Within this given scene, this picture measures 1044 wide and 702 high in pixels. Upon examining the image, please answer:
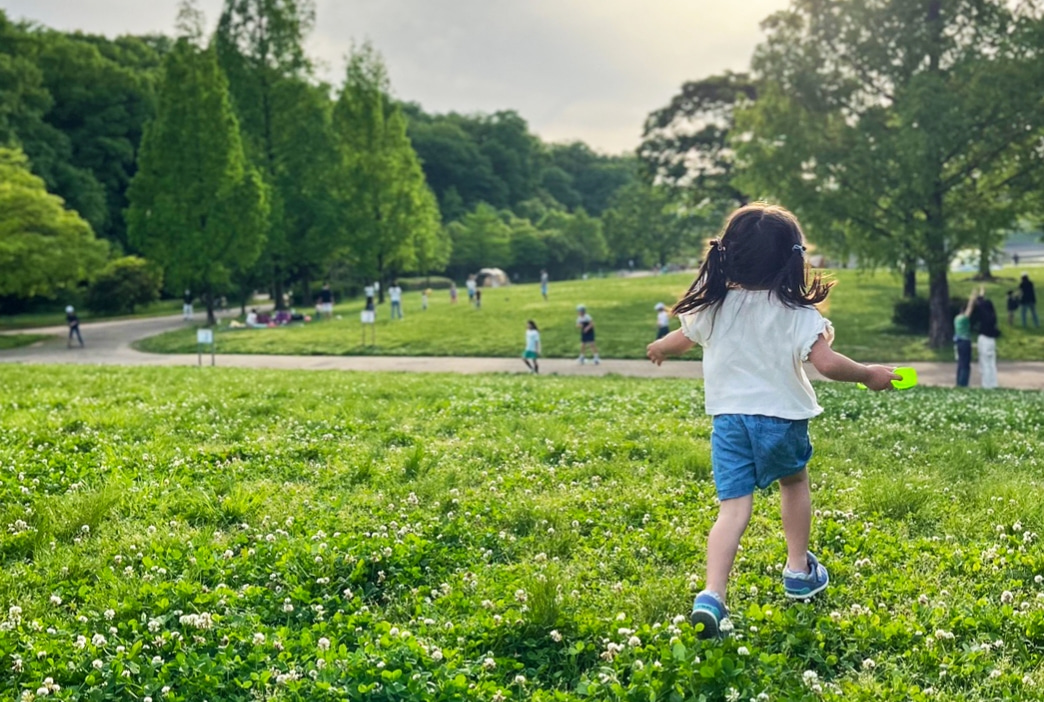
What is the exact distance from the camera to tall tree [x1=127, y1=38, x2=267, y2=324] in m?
42.4

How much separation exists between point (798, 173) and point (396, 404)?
21.2 metres

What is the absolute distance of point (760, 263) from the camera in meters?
4.23

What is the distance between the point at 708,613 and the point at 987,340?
1760 centimetres

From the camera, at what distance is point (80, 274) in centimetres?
4341

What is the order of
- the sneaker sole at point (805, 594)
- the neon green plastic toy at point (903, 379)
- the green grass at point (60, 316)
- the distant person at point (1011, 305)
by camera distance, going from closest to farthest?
the neon green plastic toy at point (903, 379) < the sneaker sole at point (805, 594) < the distant person at point (1011, 305) < the green grass at point (60, 316)

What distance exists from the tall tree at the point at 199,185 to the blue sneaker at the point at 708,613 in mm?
43016

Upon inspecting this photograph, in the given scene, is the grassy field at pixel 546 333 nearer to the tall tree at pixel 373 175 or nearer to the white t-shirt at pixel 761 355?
the tall tree at pixel 373 175

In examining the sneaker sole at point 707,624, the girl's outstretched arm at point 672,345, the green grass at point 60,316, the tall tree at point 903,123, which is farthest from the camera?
the green grass at point 60,316

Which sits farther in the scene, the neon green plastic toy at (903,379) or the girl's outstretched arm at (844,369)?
the neon green plastic toy at (903,379)

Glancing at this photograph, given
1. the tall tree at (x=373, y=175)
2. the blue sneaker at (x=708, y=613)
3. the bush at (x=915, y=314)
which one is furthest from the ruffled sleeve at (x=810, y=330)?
the tall tree at (x=373, y=175)

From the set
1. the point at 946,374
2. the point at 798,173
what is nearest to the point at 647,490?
the point at 946,374

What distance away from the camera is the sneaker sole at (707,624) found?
380 cm

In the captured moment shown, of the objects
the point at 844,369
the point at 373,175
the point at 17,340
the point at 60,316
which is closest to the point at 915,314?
the point at 844,369

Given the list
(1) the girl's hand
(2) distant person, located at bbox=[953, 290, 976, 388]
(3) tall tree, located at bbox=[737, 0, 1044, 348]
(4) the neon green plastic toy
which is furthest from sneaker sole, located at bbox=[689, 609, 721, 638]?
(3) tall tree, located at bbox=[737, 0, 1044, 348]
